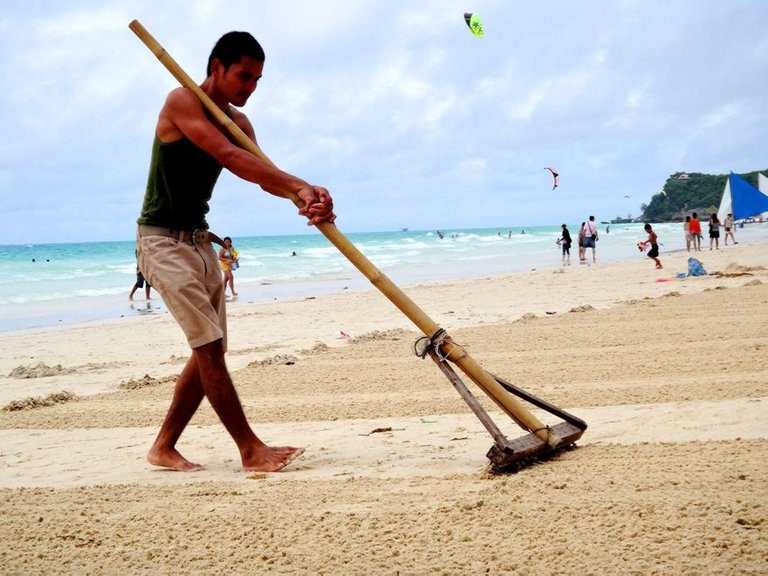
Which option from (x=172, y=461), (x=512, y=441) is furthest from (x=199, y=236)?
(x=512, y=441)

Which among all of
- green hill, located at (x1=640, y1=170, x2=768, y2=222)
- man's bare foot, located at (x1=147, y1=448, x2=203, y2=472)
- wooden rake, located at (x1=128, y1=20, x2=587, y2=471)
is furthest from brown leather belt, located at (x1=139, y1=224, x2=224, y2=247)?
green hill, located at (x1=640, y1=170, x2=768, y2=222)

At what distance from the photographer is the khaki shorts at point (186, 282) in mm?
3334

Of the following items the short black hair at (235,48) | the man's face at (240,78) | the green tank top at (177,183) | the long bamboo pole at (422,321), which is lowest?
the long bamboo pole at (422,321)

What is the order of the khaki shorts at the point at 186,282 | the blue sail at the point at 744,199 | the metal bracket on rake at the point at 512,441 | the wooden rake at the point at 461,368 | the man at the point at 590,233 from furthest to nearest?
the blue sail at the point at 744,199
the man at the point at 590,233
the khaki shorts at the point at 186,282
the wooden rake at the point at 461,368
the metal bracket on rake at the point at 512,441

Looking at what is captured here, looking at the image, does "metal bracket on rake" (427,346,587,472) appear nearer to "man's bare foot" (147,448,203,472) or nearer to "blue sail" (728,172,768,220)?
"man's bare foot" (147,448,203,472)

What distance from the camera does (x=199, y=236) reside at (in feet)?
11.7

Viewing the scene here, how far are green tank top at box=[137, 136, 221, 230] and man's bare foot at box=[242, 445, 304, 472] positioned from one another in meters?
1.09

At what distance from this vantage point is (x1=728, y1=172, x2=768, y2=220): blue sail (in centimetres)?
3356

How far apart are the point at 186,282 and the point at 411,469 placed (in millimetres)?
1281

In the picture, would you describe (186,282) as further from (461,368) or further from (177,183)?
(461,368)

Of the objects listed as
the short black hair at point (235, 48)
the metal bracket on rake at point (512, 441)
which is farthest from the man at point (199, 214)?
the metal bracket on rake at point (512, 441)

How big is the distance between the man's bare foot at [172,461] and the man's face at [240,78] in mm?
1677

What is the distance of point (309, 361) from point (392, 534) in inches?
192

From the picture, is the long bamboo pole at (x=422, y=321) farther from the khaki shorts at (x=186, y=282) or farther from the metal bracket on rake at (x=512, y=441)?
the khaki shorts at (x=186, y=282)
